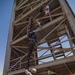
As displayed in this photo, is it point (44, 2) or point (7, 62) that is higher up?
point (44, 2)

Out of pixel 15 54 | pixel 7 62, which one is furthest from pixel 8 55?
pixel 15 54

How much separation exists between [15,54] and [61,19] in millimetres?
4863

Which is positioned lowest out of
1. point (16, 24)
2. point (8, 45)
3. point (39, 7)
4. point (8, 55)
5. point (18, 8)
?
point (8, 55)

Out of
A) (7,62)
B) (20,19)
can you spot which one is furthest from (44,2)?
(7,62)

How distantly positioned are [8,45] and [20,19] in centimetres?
264

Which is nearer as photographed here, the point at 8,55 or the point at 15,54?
the point at 8,55

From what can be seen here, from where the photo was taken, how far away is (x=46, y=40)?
1049 cm

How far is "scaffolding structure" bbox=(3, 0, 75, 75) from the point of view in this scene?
635cm

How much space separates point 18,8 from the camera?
39.2ft

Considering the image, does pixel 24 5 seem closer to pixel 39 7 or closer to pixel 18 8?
pixel 18 8

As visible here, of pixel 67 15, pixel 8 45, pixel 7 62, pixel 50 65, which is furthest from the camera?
pixel 8 45

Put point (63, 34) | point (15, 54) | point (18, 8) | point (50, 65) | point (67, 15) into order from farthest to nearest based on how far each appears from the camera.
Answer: point (18, 8), point (63, 34), point (15, 54), point (67, 15), point (50, 65)

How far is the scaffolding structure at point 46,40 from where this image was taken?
6.35m

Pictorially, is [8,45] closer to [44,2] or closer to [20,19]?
[20,19]
